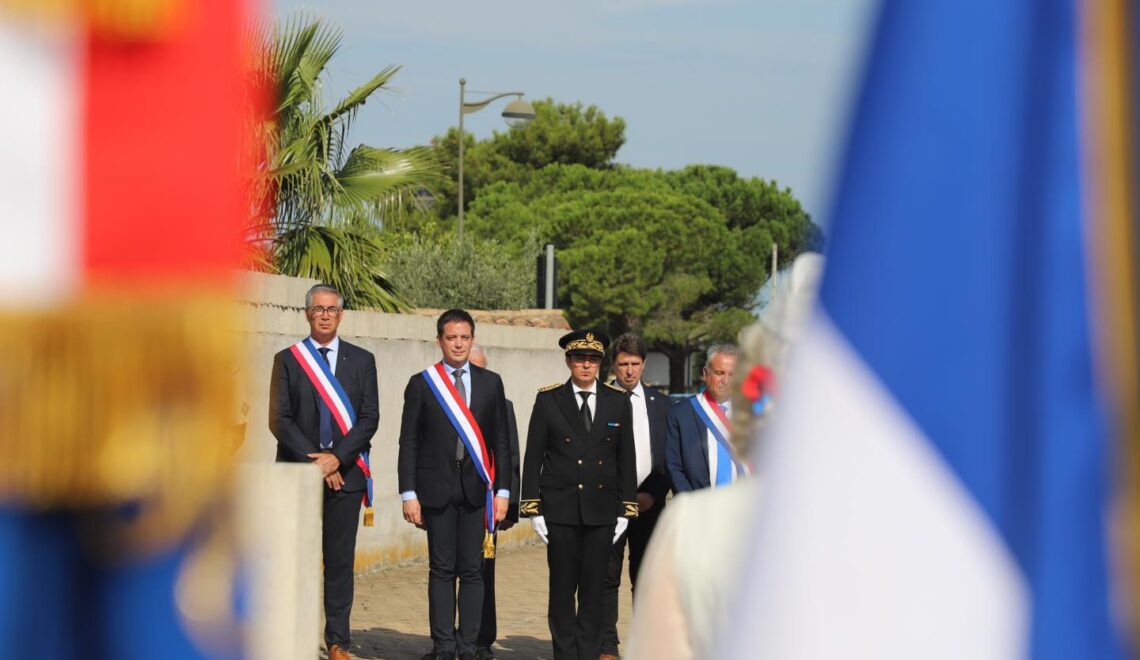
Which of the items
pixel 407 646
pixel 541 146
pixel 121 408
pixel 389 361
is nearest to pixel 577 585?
pixel 407 646

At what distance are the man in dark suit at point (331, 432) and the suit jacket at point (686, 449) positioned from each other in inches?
64.1

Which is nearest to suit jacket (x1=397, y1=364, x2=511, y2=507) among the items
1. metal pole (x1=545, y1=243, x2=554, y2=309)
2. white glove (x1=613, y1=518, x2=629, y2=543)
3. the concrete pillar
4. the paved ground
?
white glove (x1=613, y1=518, x2=629, y2=543)

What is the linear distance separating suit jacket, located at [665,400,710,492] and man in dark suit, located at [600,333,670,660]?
485 millimetres

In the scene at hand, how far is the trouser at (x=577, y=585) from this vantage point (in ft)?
31.5

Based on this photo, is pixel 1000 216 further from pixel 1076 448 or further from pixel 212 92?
pixel 212 92

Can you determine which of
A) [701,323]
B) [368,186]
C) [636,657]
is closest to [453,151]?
[701,323]

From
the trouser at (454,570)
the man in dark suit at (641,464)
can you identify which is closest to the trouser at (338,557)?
the trouser at (454,570)

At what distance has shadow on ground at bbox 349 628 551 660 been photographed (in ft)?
32.8

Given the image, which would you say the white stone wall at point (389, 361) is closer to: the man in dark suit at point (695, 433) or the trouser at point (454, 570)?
the trouser at point (454, 570)

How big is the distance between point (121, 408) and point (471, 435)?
839 centimetres

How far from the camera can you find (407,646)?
33.8 ft

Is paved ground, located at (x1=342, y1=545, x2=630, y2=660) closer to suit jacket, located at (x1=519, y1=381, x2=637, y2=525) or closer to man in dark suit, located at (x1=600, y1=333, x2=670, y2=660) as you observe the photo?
man in dark suit, located at (x1=600, y1=333, x2=670, y2=660)

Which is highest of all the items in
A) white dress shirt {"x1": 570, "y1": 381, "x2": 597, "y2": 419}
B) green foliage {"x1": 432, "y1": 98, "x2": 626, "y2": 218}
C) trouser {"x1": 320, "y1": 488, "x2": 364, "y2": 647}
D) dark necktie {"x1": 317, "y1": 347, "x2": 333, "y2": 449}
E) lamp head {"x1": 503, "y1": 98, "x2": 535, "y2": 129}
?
green foliage {"x1": 432, "y1": 98, "x2": 626, "y2": 218}

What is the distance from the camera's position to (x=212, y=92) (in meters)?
1.56
